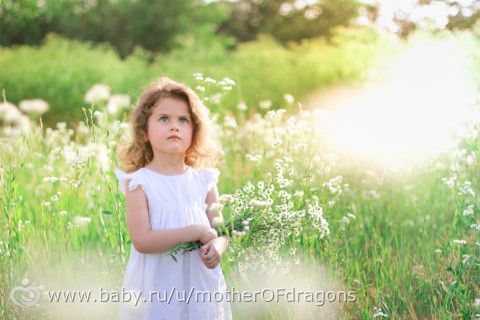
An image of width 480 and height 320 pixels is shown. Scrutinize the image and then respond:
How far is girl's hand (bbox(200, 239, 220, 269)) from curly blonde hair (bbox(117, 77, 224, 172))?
53cm

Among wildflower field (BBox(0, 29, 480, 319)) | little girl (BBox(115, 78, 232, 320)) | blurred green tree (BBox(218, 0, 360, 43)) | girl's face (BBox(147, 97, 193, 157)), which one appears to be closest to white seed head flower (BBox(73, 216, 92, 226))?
wildflower field (BBox(0, 29, 480, 319))

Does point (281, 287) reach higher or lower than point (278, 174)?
lower

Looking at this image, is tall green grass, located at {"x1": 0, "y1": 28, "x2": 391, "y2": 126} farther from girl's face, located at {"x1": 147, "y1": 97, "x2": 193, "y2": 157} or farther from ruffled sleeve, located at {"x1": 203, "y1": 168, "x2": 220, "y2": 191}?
girl's face, located at {"x1": 147, "y1": 97, "x2": 193, "y2": 157}

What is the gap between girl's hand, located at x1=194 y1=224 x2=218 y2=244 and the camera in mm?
2533

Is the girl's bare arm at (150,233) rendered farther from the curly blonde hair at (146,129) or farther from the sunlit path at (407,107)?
the sunlit path at (407,107)

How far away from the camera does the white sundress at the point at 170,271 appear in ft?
8.63

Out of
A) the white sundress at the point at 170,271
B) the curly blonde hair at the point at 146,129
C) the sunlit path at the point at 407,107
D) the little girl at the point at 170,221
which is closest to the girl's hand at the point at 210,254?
the little girl at the point at 170,221

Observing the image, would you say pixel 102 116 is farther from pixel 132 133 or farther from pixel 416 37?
pixel 416 37

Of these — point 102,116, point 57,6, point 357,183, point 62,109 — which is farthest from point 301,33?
point 102,116

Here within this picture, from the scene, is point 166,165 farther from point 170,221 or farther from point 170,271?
point 170,271

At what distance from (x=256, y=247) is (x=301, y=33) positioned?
2513cm

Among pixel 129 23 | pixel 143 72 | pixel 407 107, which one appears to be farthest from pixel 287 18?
pixel 407 107

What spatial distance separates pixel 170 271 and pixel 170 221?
203mm

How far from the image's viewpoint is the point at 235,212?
9.06 feet
